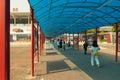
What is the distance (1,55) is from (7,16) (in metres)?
0.67

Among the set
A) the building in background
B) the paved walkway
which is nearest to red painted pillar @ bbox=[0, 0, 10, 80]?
the paved walkway

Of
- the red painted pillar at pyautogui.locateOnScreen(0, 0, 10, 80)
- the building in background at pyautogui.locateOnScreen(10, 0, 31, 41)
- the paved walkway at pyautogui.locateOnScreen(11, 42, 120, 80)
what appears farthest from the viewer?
the building in background at pyautogui.locateOnScreen(10, 0, 31, 41)

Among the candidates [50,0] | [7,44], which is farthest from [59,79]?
[7,44]

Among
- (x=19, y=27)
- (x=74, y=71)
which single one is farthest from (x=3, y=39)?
(x=19, y=27)

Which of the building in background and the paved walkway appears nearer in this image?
the paved walkway

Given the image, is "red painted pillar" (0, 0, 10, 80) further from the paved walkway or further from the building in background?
the building in background

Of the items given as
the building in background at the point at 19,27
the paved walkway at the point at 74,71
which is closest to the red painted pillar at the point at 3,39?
the paved walkway at the point at 74,71

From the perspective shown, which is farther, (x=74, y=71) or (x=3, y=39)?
(x=74, y=71)

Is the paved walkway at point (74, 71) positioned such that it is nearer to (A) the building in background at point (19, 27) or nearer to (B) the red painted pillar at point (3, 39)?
(B) the red painted pillar at point (3, 39)

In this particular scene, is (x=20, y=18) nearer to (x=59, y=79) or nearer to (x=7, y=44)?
(x=59, y=79)

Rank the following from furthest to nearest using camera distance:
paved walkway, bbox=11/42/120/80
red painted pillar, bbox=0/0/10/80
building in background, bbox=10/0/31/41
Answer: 1. building in background, bbox=10/0/31/41
2. paved walkway, bbox=11/42/120/80
3. red painted pillar, bbox=0/0/10/80

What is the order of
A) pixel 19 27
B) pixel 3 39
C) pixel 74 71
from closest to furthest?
pixel 3 39 → pixel 74 71 → pixel 19 27

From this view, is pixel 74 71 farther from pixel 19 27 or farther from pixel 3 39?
pixel 19 27

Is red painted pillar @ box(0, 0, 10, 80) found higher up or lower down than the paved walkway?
higher up
